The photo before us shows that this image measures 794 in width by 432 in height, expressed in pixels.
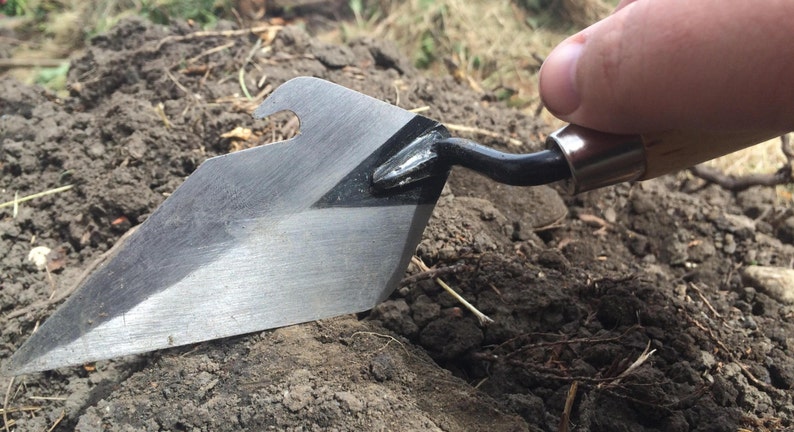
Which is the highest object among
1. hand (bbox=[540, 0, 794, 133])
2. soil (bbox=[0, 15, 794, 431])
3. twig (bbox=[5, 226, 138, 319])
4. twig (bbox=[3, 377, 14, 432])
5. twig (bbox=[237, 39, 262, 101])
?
hand (bbox=[540, 0, 794, 133])

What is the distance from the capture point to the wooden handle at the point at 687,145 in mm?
1392

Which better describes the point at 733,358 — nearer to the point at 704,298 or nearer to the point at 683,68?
the point at 704,298

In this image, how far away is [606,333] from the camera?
1.68 meters

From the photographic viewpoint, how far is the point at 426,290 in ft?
5.76

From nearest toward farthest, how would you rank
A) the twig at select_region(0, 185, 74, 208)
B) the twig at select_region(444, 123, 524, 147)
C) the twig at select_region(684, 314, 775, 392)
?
1. the twig at select_region(684, 314, 775, 392)
2. the twig at select_region(0, 185, 74, 208)
3. the twig at select_region(444, 123, 524, 147)

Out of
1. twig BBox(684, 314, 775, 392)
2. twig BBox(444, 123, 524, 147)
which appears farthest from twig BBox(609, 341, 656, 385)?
twig BBox(444, 123, 524, 147)

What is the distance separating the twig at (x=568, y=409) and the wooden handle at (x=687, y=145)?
0.55m

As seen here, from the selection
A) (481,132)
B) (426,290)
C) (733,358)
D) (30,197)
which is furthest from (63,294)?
(733,358)

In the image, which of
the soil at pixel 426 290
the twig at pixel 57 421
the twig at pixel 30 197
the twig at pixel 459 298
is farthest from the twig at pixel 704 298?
the twig at pixel 30 197

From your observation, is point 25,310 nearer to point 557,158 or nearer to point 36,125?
point 36,125

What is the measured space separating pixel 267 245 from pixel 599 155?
0.83 metres

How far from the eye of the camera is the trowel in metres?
1.41

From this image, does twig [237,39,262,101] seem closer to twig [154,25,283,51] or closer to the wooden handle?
twig [154,25,283,51]

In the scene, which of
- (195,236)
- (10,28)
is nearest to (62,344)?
(195,236)
